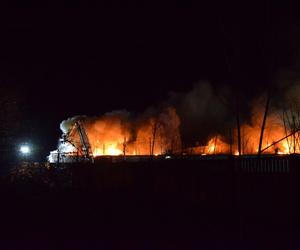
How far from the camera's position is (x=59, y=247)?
326 inches

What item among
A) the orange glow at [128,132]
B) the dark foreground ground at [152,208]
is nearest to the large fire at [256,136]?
the orange glow at [128,132]

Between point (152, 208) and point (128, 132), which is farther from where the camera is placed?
point (128, 132)

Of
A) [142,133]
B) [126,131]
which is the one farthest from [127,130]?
[142,133]

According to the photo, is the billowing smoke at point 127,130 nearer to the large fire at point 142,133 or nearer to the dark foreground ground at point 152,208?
the large fire at point 142,133

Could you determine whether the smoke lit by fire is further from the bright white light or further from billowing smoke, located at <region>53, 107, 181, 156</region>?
the bright white light

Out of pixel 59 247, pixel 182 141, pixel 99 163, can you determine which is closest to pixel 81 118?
pixel 182 141

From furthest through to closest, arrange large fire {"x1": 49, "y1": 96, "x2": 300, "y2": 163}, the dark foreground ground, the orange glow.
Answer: the orange glow < large fire {"x1": 49, "y1": 96, "x2": 300, "y2": 163} < the dark foreground ground

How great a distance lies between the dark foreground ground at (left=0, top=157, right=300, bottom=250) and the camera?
8633 millimetres

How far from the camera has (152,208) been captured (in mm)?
12078

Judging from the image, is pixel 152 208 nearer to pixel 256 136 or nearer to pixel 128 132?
pixel 256 136

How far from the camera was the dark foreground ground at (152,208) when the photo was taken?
8.63 meters

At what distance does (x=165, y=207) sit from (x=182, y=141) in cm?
3598

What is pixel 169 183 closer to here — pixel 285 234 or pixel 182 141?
pixel 285 234

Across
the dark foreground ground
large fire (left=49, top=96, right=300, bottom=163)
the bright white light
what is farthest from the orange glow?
the dark foreground ground
